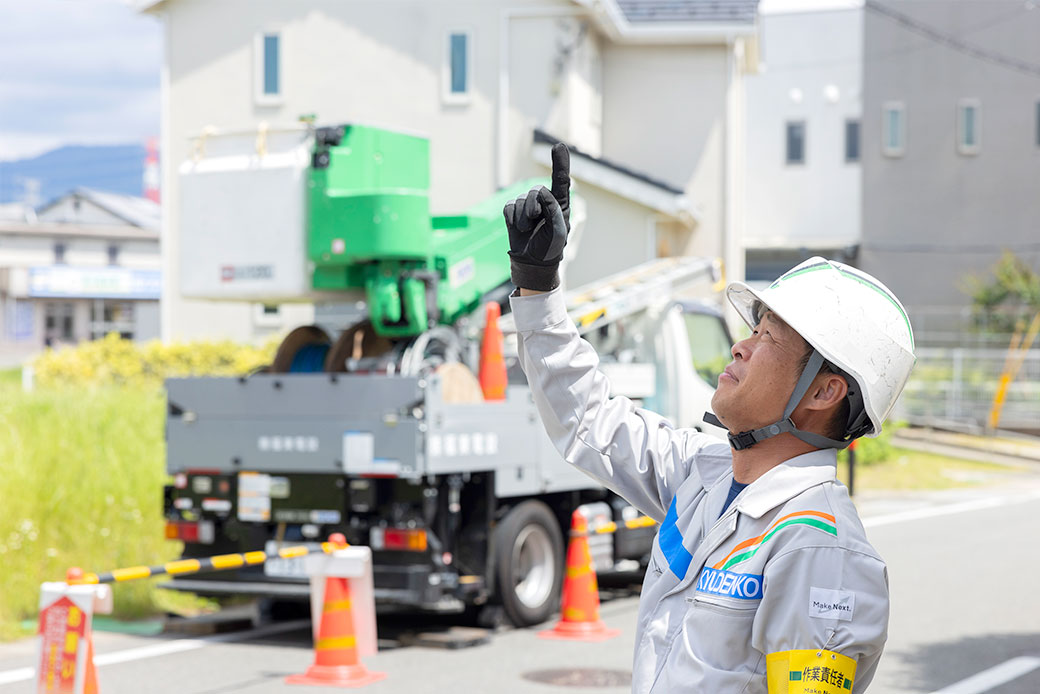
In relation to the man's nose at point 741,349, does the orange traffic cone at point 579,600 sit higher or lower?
lower

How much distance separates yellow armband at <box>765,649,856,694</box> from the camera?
246cm

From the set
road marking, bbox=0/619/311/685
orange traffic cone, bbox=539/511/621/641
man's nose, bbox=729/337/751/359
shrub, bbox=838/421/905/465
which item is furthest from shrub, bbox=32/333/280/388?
man's nose, bbox=729/337/751/359

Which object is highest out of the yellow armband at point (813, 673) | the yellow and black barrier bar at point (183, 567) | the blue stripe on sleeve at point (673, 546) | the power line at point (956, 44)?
the power line at point (956, 44)

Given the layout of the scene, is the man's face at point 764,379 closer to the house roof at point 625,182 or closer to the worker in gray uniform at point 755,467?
the worker in gray uniform at point 755,467

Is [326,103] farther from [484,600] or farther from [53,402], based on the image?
[484,600]

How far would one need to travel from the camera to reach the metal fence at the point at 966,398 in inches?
1135

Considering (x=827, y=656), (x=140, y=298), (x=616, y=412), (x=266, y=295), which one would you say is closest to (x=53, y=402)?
(x=266, y=295)

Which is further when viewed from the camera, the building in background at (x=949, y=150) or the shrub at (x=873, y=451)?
the building in background at (x=949, y=150)

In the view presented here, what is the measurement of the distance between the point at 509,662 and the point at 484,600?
3.51 ft

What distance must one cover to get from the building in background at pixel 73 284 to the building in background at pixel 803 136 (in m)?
34.9

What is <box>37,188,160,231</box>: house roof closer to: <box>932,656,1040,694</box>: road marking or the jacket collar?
<box>932,656,1040,694</box>: road marking

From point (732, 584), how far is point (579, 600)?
24.8 feet

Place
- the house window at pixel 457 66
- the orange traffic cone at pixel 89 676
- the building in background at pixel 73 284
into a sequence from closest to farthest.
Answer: the orange traffic cone at pixel 89 676 < the house window at pixel 457 66 < the building in background at pixel 73 284

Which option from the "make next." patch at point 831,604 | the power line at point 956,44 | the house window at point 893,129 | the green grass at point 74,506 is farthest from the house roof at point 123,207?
the "make next." patch at point 831,604
